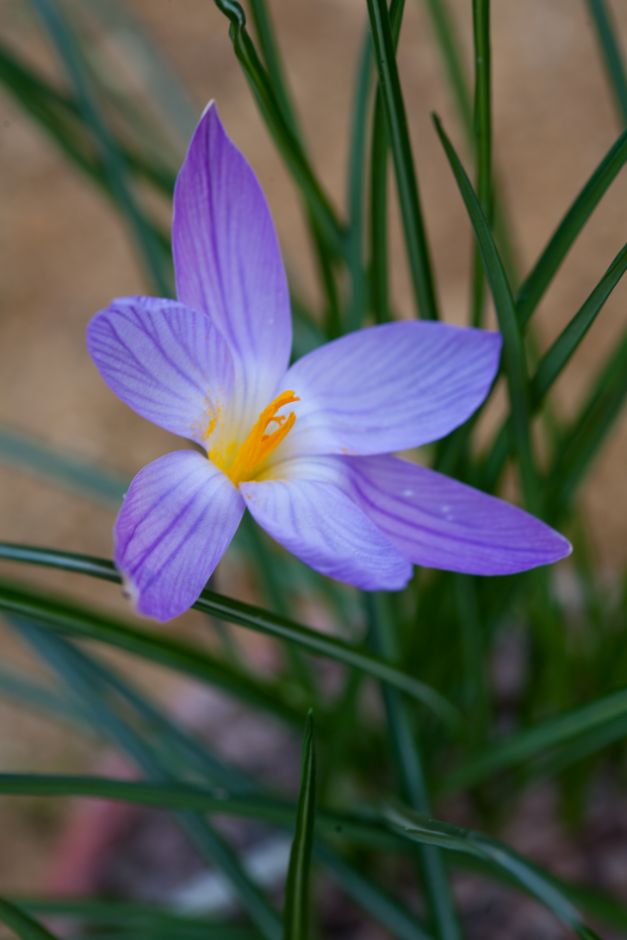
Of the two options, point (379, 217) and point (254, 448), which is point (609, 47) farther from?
point (254, 448)

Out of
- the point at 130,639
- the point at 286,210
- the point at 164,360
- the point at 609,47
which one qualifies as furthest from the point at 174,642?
the point at 286,210

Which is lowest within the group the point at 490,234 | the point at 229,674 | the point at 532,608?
the point at 532,608

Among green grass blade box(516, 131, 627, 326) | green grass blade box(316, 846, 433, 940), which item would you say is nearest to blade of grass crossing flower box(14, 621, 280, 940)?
green grass blade box(316, 846, 433, 940)

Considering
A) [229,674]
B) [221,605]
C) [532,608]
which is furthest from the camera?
[532,608]

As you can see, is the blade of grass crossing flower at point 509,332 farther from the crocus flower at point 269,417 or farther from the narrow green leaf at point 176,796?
the narrow green leaf at point 176,796

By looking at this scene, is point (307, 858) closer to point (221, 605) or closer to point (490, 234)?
point (221, 605)

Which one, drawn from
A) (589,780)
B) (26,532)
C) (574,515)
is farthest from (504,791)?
(26,532)
